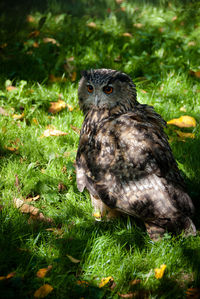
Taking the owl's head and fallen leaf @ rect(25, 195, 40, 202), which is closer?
the owl's head

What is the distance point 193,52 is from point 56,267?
455cm

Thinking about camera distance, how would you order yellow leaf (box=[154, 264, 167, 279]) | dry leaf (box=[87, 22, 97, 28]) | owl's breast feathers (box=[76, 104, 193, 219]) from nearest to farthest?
yellow leaf (box=[154, 264, 167, 279])
owl's breast feathers (box=[76, 104, 193, 219])
dry leaf (box=[87, 22, 97, 28])

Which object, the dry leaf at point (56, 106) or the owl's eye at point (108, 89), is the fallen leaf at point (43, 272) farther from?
the dry leaf at point (56, 106)

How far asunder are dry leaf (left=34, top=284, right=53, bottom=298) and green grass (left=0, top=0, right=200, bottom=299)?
0.05m

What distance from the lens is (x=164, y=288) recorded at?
252 centimetres

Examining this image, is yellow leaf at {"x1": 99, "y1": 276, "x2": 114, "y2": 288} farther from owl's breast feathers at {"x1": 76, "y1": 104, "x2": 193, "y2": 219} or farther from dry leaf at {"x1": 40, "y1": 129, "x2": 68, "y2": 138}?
dry leaf at {"x1": 40, "y1": 129, "x2": 68, "y2": 138}

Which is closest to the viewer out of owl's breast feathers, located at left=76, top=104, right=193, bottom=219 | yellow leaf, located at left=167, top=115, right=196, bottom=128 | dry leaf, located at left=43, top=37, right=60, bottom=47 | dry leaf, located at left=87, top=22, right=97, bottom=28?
owl's breast feathers, located at left=76, top=104, right=193, bottom=219

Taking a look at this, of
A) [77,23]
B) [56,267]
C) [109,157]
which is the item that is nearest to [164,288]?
[56,267]

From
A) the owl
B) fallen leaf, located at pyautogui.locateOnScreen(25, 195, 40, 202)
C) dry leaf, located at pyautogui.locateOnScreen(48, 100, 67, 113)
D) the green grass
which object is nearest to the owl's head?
the owl

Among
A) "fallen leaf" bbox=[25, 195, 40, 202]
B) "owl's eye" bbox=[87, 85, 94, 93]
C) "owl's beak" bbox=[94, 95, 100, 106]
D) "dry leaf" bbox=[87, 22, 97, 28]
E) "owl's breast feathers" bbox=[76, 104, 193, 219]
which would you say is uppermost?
"owl's eye" bbox=[87, 85, 94, 93]

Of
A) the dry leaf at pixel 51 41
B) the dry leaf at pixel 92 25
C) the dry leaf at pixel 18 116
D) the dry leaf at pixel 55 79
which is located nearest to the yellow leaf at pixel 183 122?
the dry leaf at pixel 55 79

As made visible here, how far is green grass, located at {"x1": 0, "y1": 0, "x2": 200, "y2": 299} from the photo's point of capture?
2.57m

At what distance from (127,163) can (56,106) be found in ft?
6.38

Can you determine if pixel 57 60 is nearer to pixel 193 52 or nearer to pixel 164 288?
pixel 193 52
